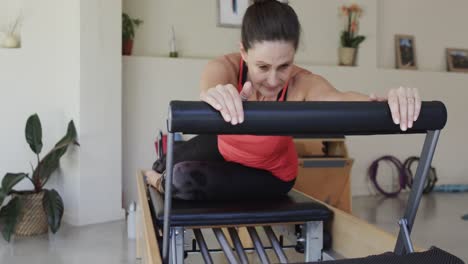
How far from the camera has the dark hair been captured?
4.62 feet

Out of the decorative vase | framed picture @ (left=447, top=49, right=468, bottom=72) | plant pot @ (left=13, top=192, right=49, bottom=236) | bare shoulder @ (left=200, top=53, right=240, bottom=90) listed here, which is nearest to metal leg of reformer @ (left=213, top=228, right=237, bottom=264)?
bare shoulder @ (left=200, top=53, right=240, bottom=90)

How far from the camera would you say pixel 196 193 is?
1788 millimetres

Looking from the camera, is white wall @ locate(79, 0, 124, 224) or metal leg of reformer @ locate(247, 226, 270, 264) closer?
metal leg of reformer @ locate(247, 226, 270, 264)

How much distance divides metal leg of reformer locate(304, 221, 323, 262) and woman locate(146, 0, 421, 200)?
0.26 metres

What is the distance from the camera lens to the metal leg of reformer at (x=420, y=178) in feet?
3.51

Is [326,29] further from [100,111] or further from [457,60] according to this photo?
[100,111]

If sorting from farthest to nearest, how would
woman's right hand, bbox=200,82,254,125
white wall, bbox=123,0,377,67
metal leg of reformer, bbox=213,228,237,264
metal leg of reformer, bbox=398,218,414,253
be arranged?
white wall, bbox=123,0,377,67
metal leg of reformer, bbox=213,228,237,264
metal leg of reformer, bbox=398,218,414,253
woman's right hand, bbox=200,82,254,125

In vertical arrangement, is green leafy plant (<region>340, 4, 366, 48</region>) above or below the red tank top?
above

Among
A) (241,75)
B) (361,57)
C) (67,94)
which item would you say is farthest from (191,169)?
(361,57)

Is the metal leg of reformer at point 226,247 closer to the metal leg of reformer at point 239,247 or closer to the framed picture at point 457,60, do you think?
the metal leg of reformer at point 239,247

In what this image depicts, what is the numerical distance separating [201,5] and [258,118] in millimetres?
4129

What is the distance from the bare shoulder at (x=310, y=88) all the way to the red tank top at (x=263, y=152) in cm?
18

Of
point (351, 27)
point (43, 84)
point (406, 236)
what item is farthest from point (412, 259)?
point (351, 27)

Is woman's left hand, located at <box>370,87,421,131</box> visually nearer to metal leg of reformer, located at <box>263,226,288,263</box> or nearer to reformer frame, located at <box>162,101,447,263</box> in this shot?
reformer frame, located at <box>162,101,447,263</box>
